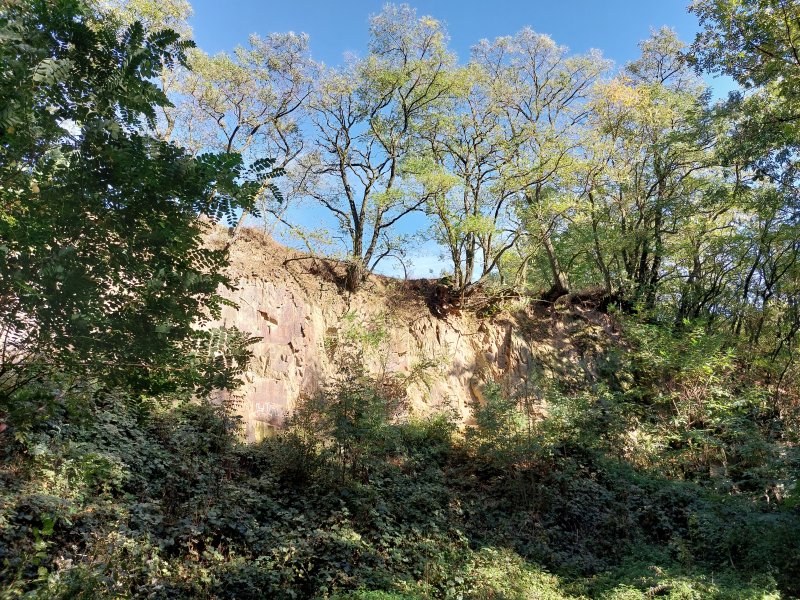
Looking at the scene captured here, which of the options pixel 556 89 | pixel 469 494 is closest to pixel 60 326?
pixel 469 494

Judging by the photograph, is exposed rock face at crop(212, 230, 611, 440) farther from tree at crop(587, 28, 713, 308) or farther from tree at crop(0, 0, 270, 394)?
tree at crop(0, 0, 270, 394)

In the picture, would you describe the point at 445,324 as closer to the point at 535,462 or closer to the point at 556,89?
the point at 535,462

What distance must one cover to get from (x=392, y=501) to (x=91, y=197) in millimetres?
7092

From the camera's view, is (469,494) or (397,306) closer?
(469,494)

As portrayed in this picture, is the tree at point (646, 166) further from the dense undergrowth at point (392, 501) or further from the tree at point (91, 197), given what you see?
the tree at point (91, 197)

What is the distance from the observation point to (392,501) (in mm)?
8273

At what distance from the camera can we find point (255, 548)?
5.97 meters

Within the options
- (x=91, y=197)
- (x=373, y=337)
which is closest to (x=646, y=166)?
(x=373, y=337)

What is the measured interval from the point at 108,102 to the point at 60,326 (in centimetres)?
135

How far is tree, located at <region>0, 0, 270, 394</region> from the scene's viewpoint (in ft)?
8.59

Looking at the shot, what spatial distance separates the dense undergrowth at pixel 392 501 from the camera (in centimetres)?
504

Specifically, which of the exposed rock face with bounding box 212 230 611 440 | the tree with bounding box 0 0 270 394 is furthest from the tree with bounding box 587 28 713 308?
the tree with bounding box 0 0 270 394

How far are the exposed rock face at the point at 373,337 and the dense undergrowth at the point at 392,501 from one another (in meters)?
1.44

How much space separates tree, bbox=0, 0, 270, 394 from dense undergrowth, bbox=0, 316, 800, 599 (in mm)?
765
